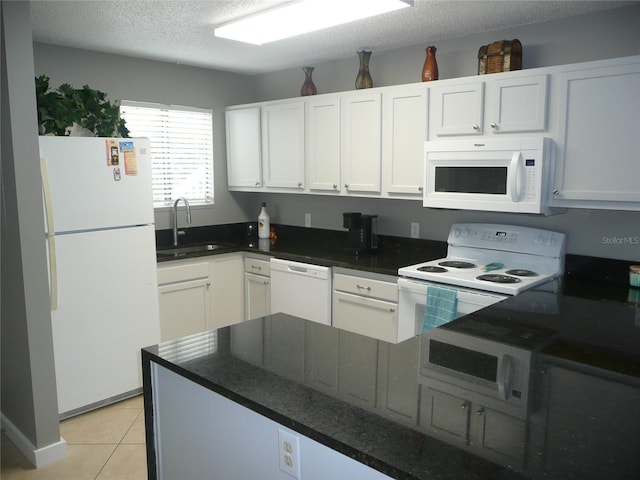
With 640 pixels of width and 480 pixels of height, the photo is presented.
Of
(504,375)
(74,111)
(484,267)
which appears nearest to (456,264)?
(484,267)

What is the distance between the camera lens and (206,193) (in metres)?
4.71

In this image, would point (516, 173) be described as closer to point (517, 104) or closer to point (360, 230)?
point (517, 104)

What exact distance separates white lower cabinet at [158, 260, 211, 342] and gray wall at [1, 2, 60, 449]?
111cm

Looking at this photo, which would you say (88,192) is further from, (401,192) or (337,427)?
(337,427)

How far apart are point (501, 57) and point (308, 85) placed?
5.43ft

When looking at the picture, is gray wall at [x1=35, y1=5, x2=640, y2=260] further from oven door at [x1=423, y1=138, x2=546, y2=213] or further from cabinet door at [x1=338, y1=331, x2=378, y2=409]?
cabinet door at [x1=338, y1=331, x2=378, y2=409]

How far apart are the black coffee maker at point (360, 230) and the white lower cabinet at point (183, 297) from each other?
116cm

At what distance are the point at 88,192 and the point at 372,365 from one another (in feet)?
7.52

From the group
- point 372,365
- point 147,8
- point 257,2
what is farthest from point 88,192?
point 372,365

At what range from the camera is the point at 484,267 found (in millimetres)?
3180

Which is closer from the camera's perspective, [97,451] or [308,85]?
[97,451]

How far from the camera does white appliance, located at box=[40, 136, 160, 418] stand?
2.97 meters

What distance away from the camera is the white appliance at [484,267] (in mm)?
2803

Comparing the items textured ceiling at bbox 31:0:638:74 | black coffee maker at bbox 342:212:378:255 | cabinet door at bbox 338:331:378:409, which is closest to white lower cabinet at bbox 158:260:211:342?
black coffee maker at bbox 342:212:378:255
